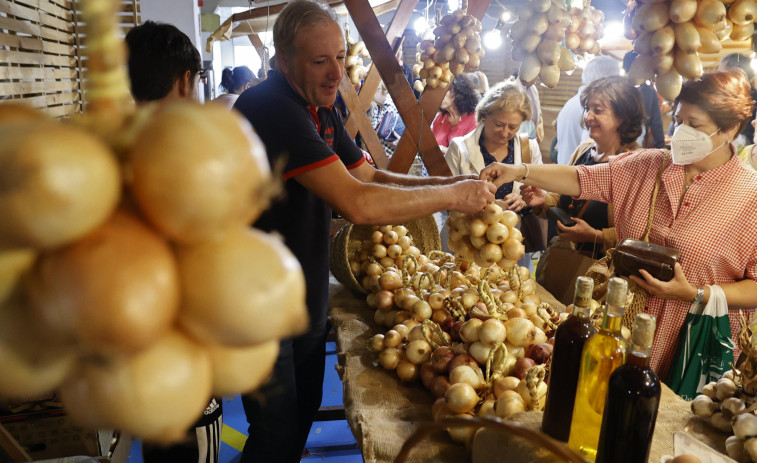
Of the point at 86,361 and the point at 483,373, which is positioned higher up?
the point at 86,361

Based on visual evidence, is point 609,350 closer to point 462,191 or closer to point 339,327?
point 462,191

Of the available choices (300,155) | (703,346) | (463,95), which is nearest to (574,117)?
(463,95)

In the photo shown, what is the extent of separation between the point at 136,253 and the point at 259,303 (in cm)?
9

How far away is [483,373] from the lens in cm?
156

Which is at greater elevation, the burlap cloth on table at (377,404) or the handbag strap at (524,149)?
the handbag strap at (524,149)

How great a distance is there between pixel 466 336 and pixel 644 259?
778 millimetres

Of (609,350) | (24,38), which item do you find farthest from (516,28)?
(24,38)

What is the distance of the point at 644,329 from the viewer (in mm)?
880

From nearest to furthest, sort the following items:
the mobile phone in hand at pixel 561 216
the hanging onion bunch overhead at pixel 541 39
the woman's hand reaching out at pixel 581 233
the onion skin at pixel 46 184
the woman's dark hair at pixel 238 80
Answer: the onion skin at pixel 46 184, the hanging onion bunch overhead at pixel 541 39, the woman's hand reaching out at pixel 581 233, the mobile phone in hand at pixel 561 216, the woman's dark hair at pixel 238 80

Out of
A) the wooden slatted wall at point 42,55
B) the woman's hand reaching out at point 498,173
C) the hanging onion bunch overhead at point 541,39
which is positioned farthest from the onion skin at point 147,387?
the hanging onion bunch overhead at point 541,39

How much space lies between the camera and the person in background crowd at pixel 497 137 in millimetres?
3193

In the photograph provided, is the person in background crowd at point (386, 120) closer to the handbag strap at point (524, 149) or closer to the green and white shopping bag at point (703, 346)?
the handbag strap at point (524, 149)

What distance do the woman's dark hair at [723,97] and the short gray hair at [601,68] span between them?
2692 millimetres

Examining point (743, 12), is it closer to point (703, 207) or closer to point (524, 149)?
point (703, 207)
